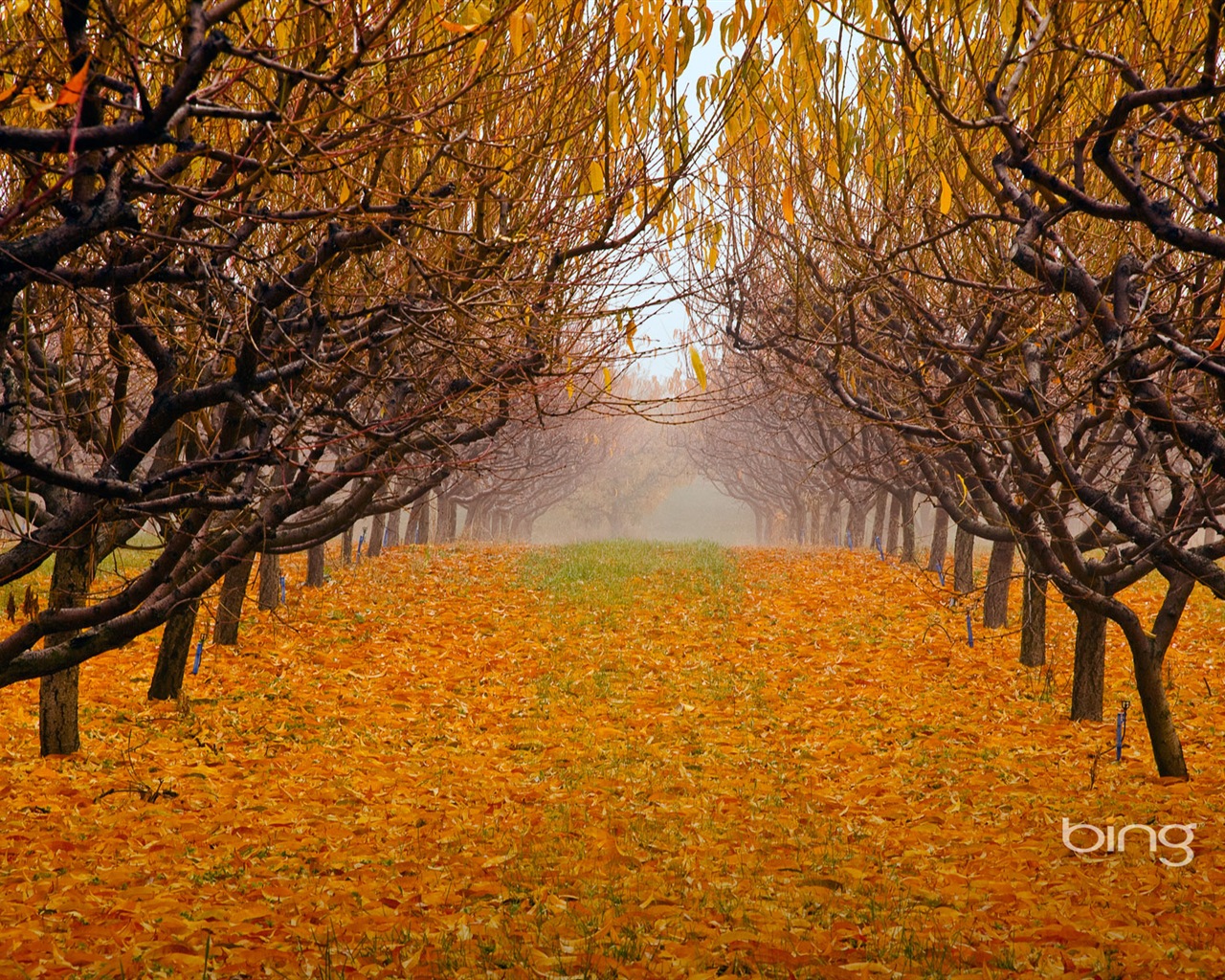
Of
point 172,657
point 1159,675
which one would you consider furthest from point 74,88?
point 172,657

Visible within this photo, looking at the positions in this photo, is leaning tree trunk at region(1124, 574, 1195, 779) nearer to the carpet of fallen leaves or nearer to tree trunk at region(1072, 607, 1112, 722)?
the carpet of fallen leaves

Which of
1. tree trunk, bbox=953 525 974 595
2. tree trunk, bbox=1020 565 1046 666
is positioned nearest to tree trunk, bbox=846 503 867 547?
tree trunk, bbox=953 525 974 595

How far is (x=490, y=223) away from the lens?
245 inches

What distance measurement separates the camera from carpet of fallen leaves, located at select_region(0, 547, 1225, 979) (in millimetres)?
4707

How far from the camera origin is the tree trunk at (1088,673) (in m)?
8.99

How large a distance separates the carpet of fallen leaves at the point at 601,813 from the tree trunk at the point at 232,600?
1.22 ft

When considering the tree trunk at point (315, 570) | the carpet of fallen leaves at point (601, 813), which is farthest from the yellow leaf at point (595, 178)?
the tree trunk at point (315, 570)

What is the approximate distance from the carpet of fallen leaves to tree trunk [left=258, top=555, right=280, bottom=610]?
0.49m

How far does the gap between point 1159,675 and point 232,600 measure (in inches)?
375

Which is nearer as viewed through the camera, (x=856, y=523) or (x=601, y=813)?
(x=601, y=813)

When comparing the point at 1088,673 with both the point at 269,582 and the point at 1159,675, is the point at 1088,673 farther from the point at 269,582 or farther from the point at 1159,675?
the point at 269,582

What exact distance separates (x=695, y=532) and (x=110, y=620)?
65706 mm

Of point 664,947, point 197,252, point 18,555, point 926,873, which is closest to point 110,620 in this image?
point 18,555

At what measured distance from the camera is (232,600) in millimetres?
10883
